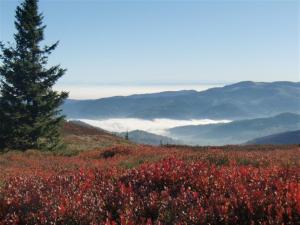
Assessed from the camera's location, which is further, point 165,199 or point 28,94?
point 28,94

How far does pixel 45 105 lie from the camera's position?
117ft

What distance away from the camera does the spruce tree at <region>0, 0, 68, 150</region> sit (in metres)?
34.2

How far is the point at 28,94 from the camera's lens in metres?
35.6

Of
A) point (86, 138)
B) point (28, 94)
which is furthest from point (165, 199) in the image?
point (86, 138)

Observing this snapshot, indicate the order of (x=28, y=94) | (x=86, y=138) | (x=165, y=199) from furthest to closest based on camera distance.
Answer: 1. (x=86, y=138)
2. (x=28, y=94)
3. (x=165, y=199)

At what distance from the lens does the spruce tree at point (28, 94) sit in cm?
3419

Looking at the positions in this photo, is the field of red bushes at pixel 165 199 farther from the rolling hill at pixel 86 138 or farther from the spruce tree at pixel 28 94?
the rolling hill at pixel 86 138

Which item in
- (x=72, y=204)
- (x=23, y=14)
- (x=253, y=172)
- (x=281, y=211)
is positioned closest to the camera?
(x=281, y=211)

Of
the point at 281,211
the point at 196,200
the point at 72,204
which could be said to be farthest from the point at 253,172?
the point at 72,204

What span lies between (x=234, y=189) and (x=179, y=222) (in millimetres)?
1356

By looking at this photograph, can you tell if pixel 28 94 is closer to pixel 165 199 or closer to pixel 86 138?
pixel 86 138

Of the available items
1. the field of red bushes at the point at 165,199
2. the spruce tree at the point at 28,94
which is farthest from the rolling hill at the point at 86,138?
the field of red bushes at the point at 165,199

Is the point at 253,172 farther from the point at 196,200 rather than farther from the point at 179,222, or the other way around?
the point at 179,222

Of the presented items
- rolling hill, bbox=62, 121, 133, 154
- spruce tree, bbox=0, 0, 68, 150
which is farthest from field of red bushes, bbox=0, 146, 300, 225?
rolling hill, bbox=62, 121, 133, 154
